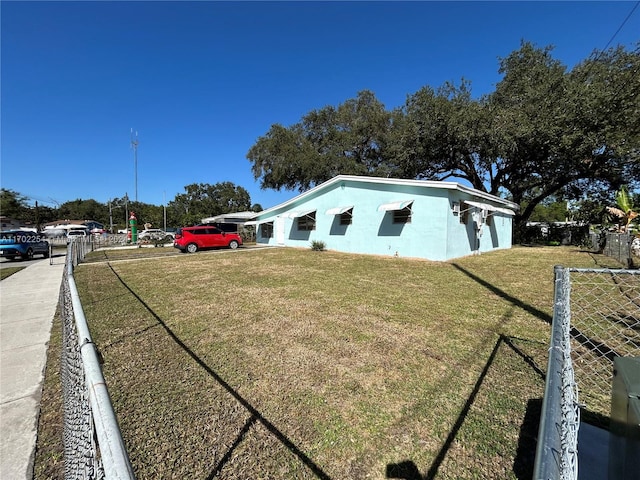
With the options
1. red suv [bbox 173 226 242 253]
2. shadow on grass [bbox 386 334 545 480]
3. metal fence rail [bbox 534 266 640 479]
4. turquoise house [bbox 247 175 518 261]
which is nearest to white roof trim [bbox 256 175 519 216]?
turquoise house [bbox 247 175 518 261]

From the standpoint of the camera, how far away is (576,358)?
12.8 feet

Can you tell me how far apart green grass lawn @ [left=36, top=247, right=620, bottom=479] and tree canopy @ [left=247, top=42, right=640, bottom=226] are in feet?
52.1

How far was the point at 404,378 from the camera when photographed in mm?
3416

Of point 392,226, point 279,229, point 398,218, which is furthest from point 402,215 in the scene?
point 279,229

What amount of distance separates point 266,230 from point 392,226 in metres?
11.3

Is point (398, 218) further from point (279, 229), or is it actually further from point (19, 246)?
point (19, 246)

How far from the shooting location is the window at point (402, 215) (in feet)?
45.8

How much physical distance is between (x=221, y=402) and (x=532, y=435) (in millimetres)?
2772

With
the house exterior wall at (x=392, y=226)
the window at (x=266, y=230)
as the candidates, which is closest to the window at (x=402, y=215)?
the house exterior wall at (x=392, y=226)

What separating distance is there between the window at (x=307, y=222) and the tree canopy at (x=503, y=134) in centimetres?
751

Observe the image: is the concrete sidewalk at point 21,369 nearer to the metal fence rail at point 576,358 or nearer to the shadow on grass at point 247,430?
the shadow on grass at point 247,430

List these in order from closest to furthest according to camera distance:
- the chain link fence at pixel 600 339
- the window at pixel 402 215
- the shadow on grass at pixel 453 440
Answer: the shadow on grass at pixel 453 440 → the chain link fence at pixel 600 339 → the window at pixel 402 215

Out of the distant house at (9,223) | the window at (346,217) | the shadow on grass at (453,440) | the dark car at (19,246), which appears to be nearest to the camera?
the shadow on grass at (453,440)

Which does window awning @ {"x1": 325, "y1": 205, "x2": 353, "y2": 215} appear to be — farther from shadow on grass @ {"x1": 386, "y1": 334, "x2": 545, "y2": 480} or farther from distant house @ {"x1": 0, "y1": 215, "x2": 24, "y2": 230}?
distant house @ {"x1": 0, "y1": 215, "x2": 24, "y2": 230}
